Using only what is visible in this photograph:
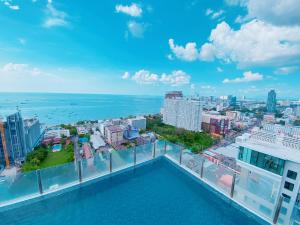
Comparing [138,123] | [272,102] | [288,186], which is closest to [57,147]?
[138,123]

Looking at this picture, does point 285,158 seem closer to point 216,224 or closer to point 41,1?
point 216,224

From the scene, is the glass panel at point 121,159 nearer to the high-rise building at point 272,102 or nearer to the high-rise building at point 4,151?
the high-rise building at point 4,151

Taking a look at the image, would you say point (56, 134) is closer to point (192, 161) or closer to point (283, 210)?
point (192, 161)

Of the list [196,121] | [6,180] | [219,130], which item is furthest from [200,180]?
[219,130]

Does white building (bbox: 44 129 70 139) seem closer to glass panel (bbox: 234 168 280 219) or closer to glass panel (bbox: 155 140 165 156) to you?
glass panel (bbox: 155 140 165 156)

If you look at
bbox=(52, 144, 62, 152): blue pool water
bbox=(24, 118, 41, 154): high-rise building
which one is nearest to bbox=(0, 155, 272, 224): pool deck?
bbox=(24, 118, 41, 154): high-rise building
